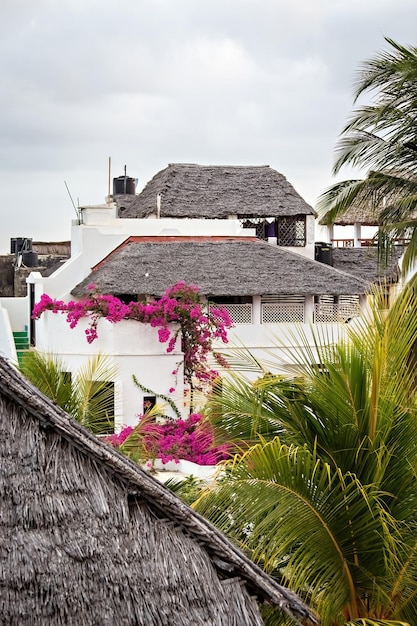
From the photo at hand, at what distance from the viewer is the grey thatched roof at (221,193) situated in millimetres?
30484

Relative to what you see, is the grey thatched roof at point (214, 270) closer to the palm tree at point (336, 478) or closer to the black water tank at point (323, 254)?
the black water tank at point (323, 254)

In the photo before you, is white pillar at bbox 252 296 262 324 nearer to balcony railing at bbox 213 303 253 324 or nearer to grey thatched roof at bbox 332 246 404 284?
balcony railing at bbox 213 303 253 324

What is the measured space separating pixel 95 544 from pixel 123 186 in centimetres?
3088

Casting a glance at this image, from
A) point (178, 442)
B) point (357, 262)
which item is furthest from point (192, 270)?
point (357, 262)

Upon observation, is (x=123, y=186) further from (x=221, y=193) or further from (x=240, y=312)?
(x=240, y=312)

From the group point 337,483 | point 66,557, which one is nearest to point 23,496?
point 66,557

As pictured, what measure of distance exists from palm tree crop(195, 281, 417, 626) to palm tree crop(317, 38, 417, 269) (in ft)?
31.0

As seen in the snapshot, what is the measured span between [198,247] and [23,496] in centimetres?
2070

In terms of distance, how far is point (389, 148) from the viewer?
18062 mm

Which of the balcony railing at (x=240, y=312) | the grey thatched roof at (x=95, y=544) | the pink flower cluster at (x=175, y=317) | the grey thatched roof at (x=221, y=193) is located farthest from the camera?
the grey thatched roof at (x=221, y=193)

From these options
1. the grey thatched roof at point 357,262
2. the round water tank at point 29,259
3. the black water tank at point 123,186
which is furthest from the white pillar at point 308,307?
the black water tank at point 123,186

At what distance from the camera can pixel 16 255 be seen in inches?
1404

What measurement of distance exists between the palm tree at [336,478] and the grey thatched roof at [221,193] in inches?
857

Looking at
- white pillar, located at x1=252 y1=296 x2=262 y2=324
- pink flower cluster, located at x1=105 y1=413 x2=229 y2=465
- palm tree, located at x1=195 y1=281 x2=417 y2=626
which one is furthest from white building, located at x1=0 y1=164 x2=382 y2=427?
palm tree, located at x1=195 y1=281 x2=417 y2=626
